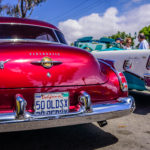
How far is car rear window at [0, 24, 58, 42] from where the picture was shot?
3.11 meters

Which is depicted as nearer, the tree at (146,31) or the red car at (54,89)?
the red car at (54,89)

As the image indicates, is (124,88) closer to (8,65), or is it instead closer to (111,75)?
(111,75)

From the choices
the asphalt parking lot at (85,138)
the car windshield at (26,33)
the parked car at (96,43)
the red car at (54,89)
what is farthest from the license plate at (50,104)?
the parked car at (96,43)

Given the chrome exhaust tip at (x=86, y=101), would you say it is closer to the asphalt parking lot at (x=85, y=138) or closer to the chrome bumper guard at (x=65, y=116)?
the chrome bumper guard at (x=65, y=116)

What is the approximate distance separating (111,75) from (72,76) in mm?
620

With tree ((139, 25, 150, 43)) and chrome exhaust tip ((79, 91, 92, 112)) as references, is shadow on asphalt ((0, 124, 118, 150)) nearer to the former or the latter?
chrome exhaust tip ((79, 91, 92, 112))

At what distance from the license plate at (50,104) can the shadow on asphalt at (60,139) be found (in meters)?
0.65

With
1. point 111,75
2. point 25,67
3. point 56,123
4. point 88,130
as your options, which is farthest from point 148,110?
point 25,67

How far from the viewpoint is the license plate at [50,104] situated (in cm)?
222

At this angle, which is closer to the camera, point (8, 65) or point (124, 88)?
point (8, 65)

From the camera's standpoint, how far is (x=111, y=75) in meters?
2.84

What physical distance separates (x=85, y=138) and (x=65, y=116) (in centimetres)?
88

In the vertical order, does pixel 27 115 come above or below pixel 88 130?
above

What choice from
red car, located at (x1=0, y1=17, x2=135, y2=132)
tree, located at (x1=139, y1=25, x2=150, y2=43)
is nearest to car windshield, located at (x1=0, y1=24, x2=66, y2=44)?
red car, located at (x1=0, y1=17, x2=135, y2=132)
